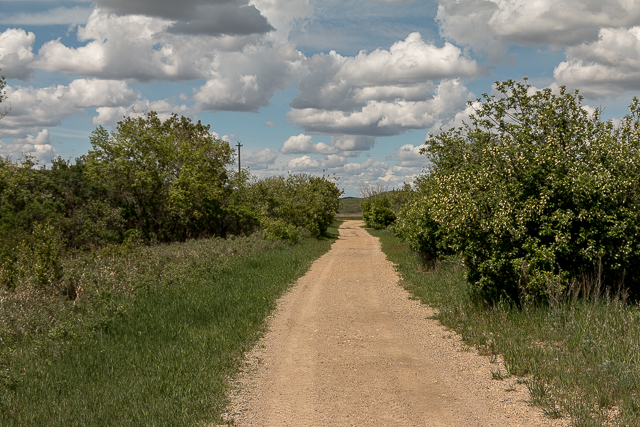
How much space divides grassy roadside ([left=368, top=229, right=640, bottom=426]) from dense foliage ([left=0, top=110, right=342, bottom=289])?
62.1ft

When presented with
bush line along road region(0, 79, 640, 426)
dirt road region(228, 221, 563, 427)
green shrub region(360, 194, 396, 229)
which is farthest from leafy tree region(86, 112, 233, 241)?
green shrub region(360, 194, 396, 229)

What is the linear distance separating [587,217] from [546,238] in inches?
32.3

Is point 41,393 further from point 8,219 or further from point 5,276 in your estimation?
point 8,219

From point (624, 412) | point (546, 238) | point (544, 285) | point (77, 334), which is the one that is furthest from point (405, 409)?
point (77, 334)

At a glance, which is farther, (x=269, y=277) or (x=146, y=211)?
(x=146, y=211)

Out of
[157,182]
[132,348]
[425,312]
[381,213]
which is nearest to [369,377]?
[132,348]

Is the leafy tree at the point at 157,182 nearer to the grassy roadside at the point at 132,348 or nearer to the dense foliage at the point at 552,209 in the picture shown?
the grassy roadside at the point at 132,348

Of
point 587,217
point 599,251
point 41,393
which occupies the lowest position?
point 41,393

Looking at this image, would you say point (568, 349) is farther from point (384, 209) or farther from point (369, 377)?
point (384, 209)

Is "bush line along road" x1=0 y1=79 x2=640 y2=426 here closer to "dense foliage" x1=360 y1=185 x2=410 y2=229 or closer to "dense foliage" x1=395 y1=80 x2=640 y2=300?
"dense foliage" x1=395 y1=80 x2=640 y2=300

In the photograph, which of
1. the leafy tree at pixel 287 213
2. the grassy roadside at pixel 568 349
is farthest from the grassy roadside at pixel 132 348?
the leafy tree at pixel 287 213

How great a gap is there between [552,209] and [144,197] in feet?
89.9

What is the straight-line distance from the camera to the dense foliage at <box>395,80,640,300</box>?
9.14m

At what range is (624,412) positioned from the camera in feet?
17.3
